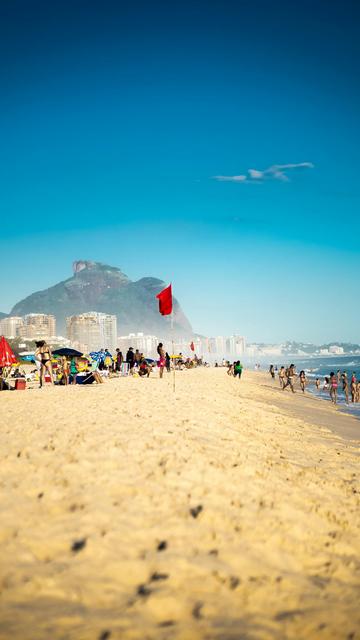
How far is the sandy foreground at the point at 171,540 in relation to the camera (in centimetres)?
264

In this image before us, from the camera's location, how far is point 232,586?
9.89 ft

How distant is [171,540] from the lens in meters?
3.53

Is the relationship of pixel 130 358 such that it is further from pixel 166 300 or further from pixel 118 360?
pixel 166 300

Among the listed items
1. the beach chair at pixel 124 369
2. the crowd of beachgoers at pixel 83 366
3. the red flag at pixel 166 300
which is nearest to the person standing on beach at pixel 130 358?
the crowd of beachgoers at pixel 83 366

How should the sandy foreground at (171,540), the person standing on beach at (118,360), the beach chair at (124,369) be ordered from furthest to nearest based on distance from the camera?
1. the person standing on beach at (118,360)
2. the beach chair at (124,369)
3. the sandy foreground at (171,540)

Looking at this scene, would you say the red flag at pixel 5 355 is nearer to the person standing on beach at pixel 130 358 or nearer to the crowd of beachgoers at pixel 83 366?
the crowd of beachgoers at pixel 83 366

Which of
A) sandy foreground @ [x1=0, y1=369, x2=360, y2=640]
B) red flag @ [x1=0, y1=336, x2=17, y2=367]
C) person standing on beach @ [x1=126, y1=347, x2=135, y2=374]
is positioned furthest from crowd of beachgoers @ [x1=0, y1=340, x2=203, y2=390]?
sandy foreground @ [x1=0, y1=369, x2=360, y2=640]

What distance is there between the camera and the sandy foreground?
2641 millimetres

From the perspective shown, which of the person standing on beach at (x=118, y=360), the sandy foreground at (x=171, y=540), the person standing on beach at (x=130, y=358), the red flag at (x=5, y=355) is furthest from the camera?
the person standing on beach at (x=118, y=360)

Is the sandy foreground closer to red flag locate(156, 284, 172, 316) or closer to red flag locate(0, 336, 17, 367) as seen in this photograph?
red flag locate(156, 284, 172, 316)

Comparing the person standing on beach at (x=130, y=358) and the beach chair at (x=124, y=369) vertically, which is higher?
the person standing on beach at (x=130, y=358)

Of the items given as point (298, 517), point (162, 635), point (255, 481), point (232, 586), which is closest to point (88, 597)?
point (162, 635)

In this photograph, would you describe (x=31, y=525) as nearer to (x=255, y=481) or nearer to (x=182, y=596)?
(x=182, y=596)

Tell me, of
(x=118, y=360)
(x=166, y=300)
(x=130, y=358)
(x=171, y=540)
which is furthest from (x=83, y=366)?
(x=171, y=540)
